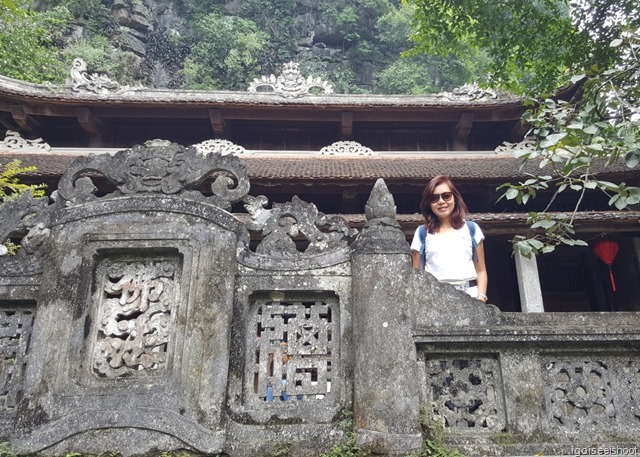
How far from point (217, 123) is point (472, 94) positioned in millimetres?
5858

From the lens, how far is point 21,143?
1040 centimetres

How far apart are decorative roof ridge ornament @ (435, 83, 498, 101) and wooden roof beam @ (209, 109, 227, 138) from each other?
5.11m

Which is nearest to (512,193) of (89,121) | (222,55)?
(89,121)

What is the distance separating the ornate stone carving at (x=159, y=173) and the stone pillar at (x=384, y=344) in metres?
1.04

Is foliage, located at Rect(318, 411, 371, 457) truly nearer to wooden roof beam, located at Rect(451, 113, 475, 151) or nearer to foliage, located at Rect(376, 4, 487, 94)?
wooden roof beam, located at Rect(451, 113, 475, 151)

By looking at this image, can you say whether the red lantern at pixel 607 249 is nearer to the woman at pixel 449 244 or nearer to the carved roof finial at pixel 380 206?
the woman at pixel 449 244

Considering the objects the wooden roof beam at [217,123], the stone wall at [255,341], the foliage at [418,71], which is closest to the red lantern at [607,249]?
the stone wall at [255,341]

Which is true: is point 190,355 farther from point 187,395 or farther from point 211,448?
point 211,448

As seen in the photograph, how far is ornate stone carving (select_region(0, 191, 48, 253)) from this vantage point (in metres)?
3.37

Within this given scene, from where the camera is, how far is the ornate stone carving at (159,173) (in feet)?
11.0

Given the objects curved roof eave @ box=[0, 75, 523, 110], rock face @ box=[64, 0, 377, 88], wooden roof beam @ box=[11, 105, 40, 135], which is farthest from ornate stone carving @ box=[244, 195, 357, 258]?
rock face @ box=[64, 0, 377, 88]

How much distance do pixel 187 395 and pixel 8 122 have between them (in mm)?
10723

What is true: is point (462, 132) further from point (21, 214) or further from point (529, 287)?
point (21, 214)

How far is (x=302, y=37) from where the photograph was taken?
3300 centimetres
